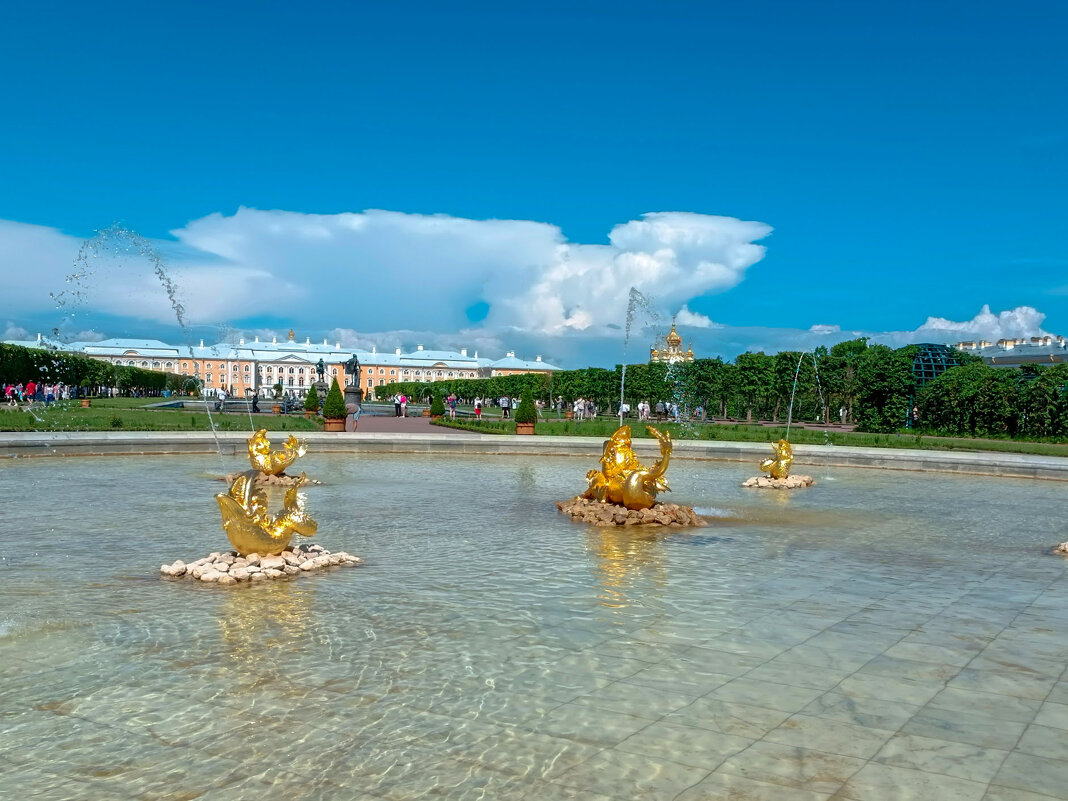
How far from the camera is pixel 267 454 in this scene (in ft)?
46.1

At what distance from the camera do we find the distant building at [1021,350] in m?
73.2

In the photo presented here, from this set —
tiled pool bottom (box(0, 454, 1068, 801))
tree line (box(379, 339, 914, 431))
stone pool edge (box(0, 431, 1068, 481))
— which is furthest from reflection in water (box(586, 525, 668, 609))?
tree line (box(379, 339, 914, 431))

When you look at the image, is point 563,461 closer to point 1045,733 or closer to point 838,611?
point 838,611

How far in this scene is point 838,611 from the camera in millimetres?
6836

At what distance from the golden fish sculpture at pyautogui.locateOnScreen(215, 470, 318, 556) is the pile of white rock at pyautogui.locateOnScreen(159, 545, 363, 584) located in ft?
0.35

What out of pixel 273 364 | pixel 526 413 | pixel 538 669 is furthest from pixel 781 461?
pixel 273 364

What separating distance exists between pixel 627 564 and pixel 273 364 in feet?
458

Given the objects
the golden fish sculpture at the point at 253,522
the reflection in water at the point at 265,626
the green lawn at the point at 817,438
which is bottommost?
the reflection in water at the point at 265,626

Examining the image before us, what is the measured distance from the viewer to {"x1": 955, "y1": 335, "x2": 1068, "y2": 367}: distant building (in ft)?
240

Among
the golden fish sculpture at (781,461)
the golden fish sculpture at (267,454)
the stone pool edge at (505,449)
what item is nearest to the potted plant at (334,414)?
the stone pool edge at (505,449)

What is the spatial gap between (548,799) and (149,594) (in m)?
4.48

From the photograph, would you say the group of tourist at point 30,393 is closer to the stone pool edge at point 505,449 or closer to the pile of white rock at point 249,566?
the stone pool edge at point 505,449

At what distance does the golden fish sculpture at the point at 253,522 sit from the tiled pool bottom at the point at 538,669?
57 cm

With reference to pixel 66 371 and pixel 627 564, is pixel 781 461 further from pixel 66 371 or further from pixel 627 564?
pixel 66 371
